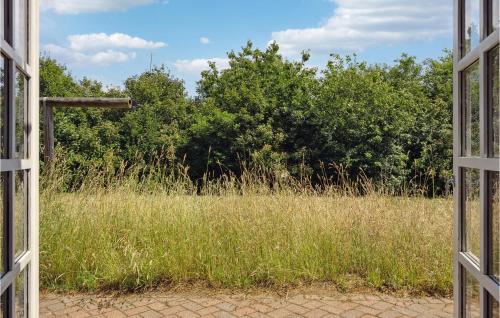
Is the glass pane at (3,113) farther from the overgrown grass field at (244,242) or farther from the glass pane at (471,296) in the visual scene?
the overgrown grass field at (244,242)

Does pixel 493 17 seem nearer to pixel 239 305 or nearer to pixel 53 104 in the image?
pixel 239 305

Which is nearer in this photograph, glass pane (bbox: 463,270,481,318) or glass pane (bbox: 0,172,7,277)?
glass pane (bbox: 0,172,7,277)

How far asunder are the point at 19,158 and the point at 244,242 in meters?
2.78

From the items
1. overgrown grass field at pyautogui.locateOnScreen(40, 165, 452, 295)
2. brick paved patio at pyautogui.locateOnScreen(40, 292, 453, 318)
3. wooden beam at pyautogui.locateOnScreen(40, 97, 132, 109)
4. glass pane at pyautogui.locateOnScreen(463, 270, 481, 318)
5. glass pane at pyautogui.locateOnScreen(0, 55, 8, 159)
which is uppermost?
wooden beam at pyautogui.locateOnScreen(40, 97, 132, 109)

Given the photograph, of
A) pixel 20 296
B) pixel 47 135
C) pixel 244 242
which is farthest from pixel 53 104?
pixel 20 296

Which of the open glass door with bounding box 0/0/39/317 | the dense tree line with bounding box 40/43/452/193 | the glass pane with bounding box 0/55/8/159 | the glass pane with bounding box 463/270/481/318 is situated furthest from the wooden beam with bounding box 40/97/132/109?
the dense tree line with bounding box 40/43/452/193

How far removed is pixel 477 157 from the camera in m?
1.31

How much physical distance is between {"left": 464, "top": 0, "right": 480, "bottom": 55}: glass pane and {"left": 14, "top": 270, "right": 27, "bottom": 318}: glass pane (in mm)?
1617

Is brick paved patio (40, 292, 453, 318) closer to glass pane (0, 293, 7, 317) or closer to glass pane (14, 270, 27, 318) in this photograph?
glass pane (14, 270, 27, 318)

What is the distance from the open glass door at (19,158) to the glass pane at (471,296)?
1.40m

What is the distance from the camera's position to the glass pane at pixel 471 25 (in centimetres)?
133

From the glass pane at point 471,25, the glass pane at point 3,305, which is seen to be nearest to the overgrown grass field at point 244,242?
the glass pane at point 3,305

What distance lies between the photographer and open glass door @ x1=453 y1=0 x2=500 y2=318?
119 cm

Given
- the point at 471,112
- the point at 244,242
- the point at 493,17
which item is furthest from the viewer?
the point at 244,242
